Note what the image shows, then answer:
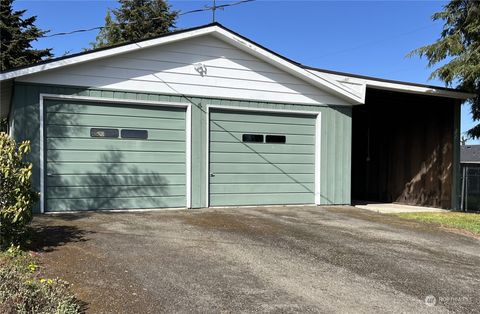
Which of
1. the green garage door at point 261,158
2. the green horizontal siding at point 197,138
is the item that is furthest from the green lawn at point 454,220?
the green garage door at point 261,158

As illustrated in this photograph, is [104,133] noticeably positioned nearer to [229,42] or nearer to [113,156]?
[113,156]

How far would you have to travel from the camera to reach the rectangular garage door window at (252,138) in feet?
37.8

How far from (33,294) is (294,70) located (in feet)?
29.1

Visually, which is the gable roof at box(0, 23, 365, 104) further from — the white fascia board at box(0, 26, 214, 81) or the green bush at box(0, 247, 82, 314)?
the green bush at box(0, 247, 82, 314)

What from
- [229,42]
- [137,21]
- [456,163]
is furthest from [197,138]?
[137,21]

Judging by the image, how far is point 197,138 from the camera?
10.9m

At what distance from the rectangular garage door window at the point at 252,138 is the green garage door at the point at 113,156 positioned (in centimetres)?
165

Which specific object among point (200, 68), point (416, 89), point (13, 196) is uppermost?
point (200, 68)

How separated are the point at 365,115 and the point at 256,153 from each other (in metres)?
7.40

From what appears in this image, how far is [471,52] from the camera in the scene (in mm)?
12188

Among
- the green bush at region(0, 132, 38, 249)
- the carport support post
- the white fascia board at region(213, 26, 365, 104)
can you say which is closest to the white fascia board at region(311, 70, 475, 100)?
the white fascia board at region(213, 26, 365, 104)

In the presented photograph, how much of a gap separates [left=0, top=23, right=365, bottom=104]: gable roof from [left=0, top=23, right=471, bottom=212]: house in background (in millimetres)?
26

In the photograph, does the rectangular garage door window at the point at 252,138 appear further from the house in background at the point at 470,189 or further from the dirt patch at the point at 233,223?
the house in background at the point at 470,189

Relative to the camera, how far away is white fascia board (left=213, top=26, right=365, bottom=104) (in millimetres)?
11039
